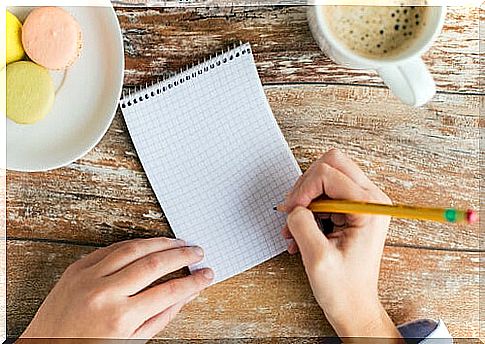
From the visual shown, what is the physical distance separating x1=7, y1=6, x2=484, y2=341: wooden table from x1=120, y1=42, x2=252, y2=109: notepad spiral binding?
0.04ft

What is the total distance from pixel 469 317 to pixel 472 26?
1.17 feet

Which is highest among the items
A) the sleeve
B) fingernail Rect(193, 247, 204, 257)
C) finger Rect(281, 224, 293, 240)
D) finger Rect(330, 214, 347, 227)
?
fingernail Rect(193, 247, 204, 257)

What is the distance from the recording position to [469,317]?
92 cm

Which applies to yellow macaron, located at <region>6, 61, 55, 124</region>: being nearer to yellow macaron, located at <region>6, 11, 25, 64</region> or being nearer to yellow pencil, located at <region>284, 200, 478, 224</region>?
yellow macaron, located at <region>6, 11, 25, 64</region>

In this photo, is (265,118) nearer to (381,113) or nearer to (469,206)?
(381,113)

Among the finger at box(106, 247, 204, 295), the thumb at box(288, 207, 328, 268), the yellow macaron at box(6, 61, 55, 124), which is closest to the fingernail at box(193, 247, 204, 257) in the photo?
the finger at box(106, 247, 204, 295)

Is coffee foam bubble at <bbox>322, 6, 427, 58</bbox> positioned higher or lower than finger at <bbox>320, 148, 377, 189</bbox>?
higher

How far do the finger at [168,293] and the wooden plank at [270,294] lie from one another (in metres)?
0.03

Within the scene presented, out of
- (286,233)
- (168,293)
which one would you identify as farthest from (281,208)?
(168,293)

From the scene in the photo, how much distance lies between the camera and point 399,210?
0.70m

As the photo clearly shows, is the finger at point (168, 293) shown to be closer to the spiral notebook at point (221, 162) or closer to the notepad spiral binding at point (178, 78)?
the spiral notebook at point (221, 162)

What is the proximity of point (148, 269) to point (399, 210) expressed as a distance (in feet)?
0.98

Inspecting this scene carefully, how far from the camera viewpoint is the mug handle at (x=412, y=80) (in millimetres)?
766

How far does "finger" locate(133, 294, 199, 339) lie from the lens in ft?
2.80
